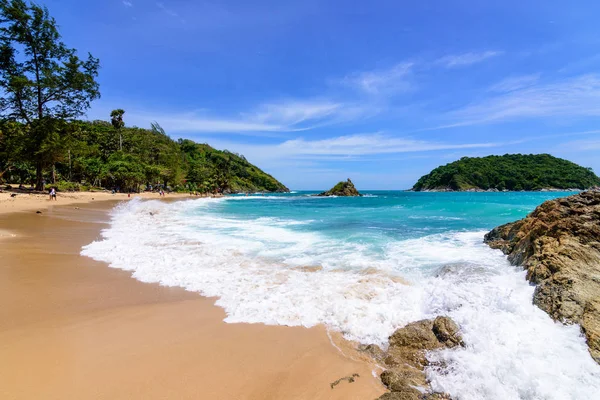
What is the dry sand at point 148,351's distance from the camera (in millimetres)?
3119

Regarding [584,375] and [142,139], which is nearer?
[584,375]

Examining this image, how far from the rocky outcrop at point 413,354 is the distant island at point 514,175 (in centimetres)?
14341

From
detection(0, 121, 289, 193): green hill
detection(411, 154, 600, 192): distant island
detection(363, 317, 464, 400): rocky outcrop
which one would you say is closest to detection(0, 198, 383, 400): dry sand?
detection(363, 317, 464, 400): rocky outcrop

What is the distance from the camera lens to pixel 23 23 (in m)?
26.6

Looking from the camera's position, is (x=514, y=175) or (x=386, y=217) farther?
(x=514, y=175)

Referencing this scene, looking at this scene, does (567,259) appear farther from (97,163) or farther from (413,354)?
(97,163)

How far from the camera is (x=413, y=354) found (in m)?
3.85

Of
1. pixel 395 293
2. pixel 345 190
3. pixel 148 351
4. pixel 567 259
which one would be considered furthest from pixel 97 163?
pixel 567 259

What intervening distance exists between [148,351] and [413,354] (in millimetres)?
3565

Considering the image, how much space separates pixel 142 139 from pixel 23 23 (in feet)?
203

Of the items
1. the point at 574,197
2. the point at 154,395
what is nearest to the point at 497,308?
the point at 154,395

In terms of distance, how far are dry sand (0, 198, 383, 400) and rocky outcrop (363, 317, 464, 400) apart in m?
0.22

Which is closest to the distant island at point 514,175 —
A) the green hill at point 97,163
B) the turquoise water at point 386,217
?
the green hill at point 97,163

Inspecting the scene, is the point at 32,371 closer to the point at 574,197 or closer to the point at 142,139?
the point at 574,197
